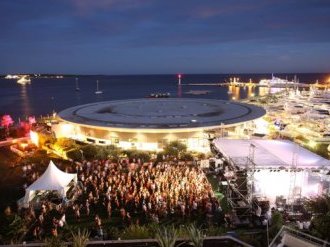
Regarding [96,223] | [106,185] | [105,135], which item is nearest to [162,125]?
[105,135]

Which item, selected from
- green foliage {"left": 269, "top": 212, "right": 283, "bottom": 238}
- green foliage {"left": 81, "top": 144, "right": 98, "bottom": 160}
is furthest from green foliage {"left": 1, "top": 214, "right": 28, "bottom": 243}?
green foliage {"left": 81, "top": 144, "right": 98, "bottom": 160}

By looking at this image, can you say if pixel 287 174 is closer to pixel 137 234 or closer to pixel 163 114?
pixel 137 234

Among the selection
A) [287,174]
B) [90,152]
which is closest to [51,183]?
[90,152]

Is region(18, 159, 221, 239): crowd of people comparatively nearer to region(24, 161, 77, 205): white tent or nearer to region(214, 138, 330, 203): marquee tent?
region(24, 161, 77, 205): white tent

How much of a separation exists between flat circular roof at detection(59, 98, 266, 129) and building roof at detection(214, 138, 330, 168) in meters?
10.5

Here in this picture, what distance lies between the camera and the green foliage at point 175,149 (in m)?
30.4

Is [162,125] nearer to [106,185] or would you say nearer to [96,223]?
[106,185]

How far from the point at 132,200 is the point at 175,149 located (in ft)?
37.6

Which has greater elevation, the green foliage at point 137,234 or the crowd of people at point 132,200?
the green foliage at point 137,234

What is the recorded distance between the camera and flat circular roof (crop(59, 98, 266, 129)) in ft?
114

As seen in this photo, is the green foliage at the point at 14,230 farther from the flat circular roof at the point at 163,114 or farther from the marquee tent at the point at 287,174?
the flat circular roof at the point at 163,114

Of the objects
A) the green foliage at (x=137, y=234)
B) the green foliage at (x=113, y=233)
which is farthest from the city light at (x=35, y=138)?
the green foliage at (x=137, y=234)

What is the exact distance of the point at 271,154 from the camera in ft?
68.5

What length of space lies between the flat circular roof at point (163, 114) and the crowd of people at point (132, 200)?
1024 centimetres
